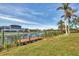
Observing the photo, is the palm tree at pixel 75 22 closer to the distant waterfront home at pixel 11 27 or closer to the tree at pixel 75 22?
the tree at pixel 75 22

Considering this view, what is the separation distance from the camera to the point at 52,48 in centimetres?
254

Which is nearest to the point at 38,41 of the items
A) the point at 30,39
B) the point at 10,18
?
the point at 30,39

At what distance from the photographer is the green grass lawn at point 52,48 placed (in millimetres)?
2502

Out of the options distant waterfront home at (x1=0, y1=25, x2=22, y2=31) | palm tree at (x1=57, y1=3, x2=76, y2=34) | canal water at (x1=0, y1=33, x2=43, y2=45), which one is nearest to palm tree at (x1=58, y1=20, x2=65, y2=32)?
palm tree at (x1=57, y1=3, x2=76, y2=34)

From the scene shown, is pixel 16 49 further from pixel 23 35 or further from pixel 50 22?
pixel 50 22

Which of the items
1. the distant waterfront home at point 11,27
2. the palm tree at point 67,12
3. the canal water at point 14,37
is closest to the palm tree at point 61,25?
the palm tree at point 67,12

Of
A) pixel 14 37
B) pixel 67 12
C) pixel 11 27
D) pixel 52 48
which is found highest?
pixel 67 12

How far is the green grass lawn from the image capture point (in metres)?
2.50

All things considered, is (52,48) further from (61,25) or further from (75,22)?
(75,22)

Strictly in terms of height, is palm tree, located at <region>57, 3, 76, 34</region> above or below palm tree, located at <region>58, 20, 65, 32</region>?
above

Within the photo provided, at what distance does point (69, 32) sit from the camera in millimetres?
2594

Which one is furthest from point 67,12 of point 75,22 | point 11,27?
point 11,27

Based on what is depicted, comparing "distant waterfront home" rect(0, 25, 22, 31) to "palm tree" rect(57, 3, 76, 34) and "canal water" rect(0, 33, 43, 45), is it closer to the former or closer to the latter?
"canal water" rect(0, 33, 43, 45)

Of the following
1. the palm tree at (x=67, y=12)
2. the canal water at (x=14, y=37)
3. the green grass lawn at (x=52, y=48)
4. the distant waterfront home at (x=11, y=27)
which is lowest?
the green grass lawn at (x=52, y=48)
